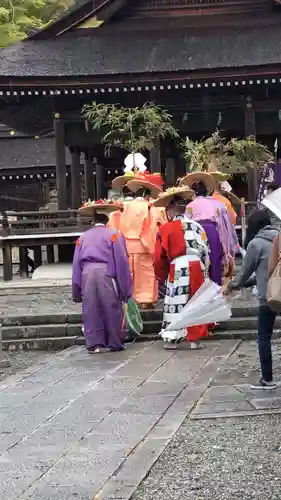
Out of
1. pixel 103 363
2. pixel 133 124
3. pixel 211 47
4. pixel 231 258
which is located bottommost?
pixel 103 363

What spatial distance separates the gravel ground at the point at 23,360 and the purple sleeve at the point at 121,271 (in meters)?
1.23

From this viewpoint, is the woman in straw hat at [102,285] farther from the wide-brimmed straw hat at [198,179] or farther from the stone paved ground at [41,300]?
the wide-brimmed straw hat at [198,179]

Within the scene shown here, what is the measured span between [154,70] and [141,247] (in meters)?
7.78

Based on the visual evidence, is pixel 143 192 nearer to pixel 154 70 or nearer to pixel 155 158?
pixel 154 70

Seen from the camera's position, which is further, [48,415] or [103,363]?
[103,363]

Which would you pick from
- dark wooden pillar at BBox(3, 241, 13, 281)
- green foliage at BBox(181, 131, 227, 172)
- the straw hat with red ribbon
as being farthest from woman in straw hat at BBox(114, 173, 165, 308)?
dark wooden pillar at BBox(3, 241, 13, 281)

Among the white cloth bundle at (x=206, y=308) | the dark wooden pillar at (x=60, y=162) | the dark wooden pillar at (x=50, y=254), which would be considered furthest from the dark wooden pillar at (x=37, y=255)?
the white cloth bundle at (x=206, y=308)

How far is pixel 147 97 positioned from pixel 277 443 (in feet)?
47.4

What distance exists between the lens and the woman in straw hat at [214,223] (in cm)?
988

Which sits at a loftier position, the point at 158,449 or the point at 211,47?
the point at 211,47

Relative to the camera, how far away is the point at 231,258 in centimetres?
1066

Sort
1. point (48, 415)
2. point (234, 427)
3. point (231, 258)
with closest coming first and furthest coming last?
point (234, 427)
point (48, 415)
point (231, 258)

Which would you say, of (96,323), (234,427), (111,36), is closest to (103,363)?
(96,323)

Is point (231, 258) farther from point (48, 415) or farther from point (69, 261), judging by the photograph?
point (69, 261)
